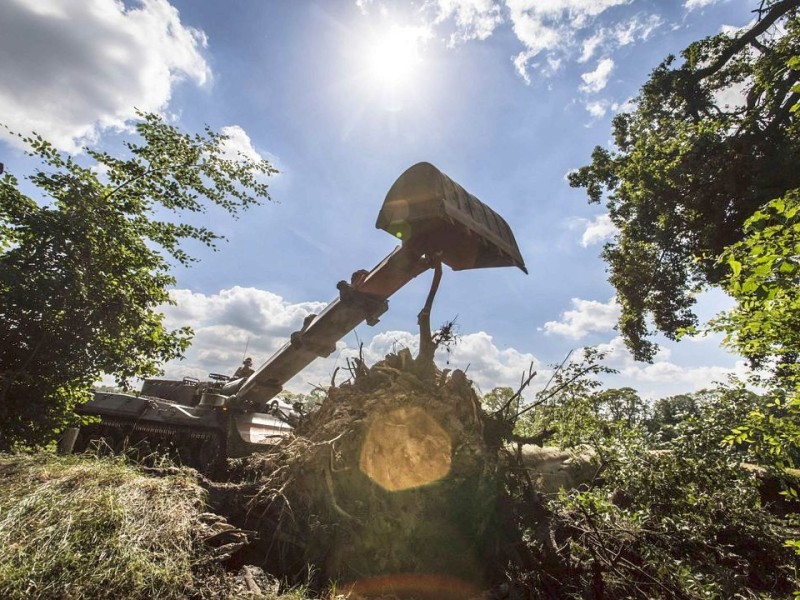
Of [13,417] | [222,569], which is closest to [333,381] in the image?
[222,569]

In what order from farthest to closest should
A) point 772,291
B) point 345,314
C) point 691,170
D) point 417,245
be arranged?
point 691,170 < point 345,314 < point 417,245 < point 772,291

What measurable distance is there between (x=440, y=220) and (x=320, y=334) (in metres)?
2.68

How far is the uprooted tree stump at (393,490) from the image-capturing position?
422 cm

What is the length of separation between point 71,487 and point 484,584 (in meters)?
4.20

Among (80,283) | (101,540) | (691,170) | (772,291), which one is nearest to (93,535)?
(101,540)

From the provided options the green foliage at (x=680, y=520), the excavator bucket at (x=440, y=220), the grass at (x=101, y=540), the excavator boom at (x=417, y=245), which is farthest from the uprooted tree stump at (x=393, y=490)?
the excavator bucket at (x=440, y=220)

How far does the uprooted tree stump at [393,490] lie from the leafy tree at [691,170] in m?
5.70

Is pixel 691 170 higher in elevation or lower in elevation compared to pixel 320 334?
higher

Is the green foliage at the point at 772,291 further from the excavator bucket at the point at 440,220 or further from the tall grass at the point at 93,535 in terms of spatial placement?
the tall grass at the point at 93,535

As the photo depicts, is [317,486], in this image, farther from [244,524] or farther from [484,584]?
[484,584]

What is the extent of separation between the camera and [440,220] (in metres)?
4.18

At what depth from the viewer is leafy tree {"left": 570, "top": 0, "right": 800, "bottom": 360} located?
8.72m

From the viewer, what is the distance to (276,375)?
22.3 ft

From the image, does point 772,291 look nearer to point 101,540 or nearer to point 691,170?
point 101,540
